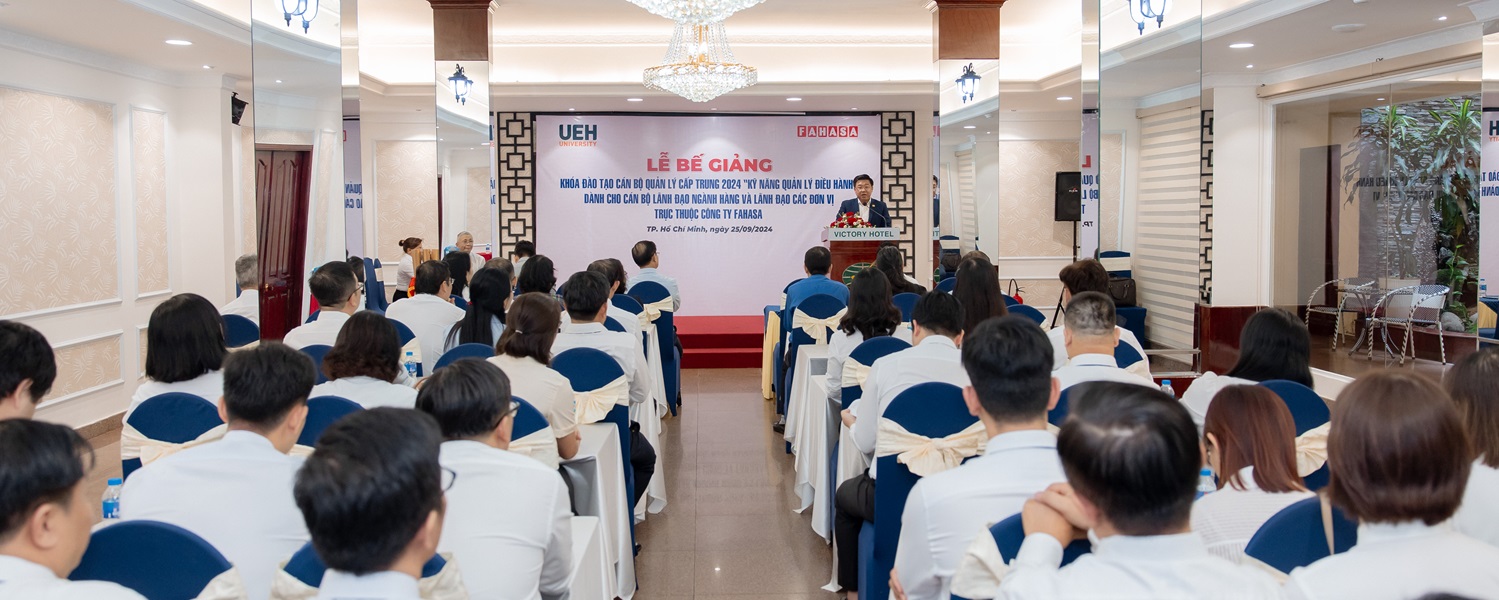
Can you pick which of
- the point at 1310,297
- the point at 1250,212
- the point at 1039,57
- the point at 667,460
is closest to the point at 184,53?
the point at 667,460

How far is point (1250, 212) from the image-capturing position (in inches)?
419

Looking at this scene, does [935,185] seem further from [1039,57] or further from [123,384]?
[123,384]

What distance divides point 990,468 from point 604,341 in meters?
2.77

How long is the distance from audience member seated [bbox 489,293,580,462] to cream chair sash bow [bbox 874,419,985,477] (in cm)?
107

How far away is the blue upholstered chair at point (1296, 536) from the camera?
200cm

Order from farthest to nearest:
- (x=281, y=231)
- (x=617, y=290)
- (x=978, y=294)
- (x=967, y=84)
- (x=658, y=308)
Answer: (x=967, y=84) → (x=617, y=290) → (x=658, y=308) → (x=281, y=231) → (x=978, y=294)

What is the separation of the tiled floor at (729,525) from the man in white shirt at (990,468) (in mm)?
1956

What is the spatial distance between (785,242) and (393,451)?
11515 mm

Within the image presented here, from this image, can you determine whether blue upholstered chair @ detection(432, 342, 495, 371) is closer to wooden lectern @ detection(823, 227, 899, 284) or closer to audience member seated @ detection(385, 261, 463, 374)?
audience member seated @ detection(385, 261, 463, 374)

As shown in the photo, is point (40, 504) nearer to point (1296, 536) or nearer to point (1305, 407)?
point (1296, 536)

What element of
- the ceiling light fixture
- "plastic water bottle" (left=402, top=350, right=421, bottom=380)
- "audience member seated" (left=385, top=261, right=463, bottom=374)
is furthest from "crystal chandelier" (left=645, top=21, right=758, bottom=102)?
"plastic water bottle" (left=402, top=350, right=421, bottom=380)

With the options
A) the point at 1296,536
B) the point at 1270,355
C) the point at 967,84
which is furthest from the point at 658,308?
the point at 1296,536

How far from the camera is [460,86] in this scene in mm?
8672

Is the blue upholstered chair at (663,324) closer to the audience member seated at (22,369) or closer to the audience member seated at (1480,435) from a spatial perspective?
the audience member seated at (22,369)
